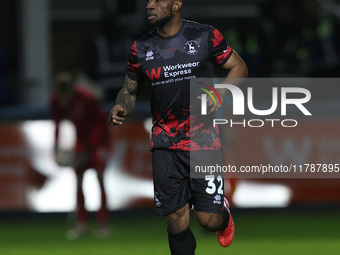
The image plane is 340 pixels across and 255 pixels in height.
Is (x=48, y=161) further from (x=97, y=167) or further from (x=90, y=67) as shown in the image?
(x=90, y=67)

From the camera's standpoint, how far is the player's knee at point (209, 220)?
694cm

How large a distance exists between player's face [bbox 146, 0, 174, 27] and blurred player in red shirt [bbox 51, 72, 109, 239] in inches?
139

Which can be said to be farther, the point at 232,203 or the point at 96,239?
the point at 232,203

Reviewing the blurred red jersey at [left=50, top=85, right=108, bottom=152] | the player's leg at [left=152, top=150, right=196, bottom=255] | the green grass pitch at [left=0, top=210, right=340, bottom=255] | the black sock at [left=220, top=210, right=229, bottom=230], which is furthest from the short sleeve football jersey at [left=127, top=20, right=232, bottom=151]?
the blurred red jersey at [left=50, top=85, right=108, bottom=152]

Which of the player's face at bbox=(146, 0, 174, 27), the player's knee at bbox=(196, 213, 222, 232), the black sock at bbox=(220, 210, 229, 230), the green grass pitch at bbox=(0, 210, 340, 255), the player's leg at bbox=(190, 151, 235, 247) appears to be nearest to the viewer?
the player's face at bbox=(146, 0, 174, 27)

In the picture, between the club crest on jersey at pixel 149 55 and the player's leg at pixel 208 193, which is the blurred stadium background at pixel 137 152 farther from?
the club crest on jersey at pixel 149 55

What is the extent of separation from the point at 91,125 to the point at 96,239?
4.04 ft

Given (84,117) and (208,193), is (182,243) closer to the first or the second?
(208,193)

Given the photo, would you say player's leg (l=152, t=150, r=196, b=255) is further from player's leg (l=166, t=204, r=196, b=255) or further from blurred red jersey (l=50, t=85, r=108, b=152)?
blurred red jersey (l=50, t=85, r=108, b=152)

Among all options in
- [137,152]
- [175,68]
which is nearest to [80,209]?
[137,152]

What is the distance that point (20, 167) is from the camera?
1120 centimetres

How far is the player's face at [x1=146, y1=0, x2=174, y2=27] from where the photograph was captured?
6695 millimetres

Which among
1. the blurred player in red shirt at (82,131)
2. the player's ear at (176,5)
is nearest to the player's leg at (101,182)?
the blurred player in red shirt at (82,131)

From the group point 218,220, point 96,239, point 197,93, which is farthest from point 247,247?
point 197,93
